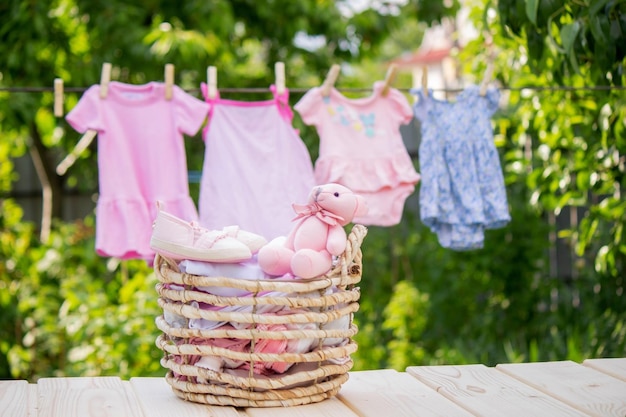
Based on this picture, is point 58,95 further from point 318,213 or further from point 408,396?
point 408,396

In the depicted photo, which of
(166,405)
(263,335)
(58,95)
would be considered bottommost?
(166,405)

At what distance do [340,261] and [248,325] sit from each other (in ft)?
0.59

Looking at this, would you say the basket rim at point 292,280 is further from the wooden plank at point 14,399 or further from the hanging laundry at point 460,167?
the hanging laundry at point 460,167

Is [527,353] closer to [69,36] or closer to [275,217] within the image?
[275,217]

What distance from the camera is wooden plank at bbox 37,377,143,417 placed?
51.9 inches

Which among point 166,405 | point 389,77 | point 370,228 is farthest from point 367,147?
point 370,228

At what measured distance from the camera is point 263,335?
1.36m

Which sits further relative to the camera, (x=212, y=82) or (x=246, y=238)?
(x=212, y=82)

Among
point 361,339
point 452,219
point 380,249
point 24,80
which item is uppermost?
point 24,80

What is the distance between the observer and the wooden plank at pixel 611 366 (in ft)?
5.12

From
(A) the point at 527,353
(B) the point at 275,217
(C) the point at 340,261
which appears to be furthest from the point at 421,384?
(A) the point at 527,353

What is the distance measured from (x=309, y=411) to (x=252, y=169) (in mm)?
1322

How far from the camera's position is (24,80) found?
3.83 metres

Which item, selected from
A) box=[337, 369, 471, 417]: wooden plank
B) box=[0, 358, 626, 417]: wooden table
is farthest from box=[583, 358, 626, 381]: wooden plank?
box=[337, 369, 471, 417]: wooden plank
